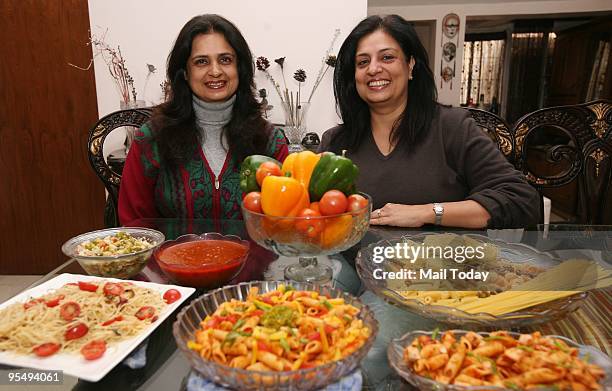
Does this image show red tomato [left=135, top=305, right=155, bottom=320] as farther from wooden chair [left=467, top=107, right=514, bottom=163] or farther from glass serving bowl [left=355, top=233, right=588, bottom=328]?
wooden chair [left=467, top=107, right=514, bottom=163]

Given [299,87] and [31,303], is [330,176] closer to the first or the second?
[31,303]

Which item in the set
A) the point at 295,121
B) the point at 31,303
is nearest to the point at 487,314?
the point at 31,303

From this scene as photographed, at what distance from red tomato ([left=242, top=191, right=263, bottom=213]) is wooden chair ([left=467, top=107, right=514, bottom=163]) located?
1.36m

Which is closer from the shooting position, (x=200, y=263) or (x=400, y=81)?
(x=200, y=263)

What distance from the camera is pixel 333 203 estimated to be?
1.04m

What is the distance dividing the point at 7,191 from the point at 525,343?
3.95 meters

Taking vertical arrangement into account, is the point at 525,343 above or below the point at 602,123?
below

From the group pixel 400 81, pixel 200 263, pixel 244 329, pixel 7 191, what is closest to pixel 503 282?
pixel 244 329

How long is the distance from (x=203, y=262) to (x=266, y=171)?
28cm

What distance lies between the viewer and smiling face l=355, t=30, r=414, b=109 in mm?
1910

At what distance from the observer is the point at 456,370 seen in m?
0.69

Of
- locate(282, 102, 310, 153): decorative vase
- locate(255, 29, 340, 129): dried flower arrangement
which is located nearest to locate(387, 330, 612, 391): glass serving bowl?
locate(282, 102, 310, 153): decorative vase

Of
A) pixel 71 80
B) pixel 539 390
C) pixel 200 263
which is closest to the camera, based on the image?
pixel 539 390

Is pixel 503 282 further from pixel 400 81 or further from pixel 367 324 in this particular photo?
pixel 400 81
